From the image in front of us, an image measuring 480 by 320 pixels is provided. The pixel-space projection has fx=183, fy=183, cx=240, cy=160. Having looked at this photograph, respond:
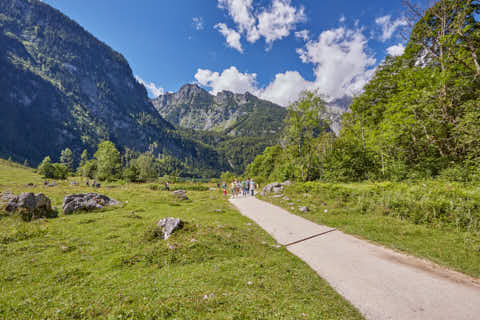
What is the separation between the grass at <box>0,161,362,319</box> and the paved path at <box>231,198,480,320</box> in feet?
1.96

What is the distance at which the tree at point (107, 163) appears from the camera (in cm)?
5931

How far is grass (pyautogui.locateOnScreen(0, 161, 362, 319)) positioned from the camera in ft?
14.0

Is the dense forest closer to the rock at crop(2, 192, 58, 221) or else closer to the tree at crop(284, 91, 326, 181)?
the tree at crop(284, 91, 326, 181)

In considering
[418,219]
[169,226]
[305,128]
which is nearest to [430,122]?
[418,219]

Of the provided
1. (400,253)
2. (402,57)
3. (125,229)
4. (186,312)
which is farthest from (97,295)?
(402,57)

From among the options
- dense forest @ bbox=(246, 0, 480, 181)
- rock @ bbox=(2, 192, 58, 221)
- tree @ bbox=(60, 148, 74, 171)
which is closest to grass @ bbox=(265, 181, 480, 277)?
dense forest @ bbox=(246, 0, 480, 181)

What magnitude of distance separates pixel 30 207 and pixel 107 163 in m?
55.1

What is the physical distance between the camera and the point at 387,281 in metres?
5.72

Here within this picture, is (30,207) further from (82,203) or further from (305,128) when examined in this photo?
(305,128)

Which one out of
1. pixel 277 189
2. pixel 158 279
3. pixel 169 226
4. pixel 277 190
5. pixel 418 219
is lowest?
pixel 158 279

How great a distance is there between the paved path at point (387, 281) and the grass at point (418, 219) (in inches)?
41.5

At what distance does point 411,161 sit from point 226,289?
20.8 m

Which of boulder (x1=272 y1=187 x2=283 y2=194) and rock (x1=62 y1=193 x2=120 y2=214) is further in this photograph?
boulder (x1=272 y1=187 x2=283 y2=194)

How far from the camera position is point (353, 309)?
4.69 metres
